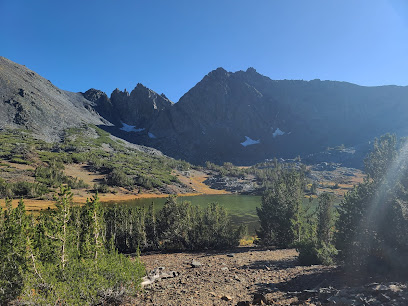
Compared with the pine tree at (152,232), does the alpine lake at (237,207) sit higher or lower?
lower

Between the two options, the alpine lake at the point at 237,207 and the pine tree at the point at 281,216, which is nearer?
the pine tree at the point at 281,216

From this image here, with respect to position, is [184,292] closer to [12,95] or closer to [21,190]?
[21,190]

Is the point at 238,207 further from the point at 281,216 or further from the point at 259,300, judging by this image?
the point at 259,300

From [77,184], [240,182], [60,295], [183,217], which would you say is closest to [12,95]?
[77,184]

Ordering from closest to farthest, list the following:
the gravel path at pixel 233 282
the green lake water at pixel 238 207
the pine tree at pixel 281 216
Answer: the gravel path at pixel 233 282 → the pine tree at pixel 281 216 → the green lake water at pixel 238 207

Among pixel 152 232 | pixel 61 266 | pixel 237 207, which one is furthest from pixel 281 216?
pixel 237 207

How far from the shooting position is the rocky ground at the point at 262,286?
9883mm

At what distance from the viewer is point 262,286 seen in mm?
13438

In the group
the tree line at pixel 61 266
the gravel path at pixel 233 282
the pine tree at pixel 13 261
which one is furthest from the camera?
the gravel path at pixel 233 282

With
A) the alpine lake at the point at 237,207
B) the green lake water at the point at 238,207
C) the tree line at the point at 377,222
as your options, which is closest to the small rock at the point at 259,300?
the tree line at the point at 377,222

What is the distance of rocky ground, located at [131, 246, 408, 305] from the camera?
9.88 meters

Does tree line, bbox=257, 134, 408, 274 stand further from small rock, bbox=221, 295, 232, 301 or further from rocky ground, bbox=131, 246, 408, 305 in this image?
small rock, bbox=221, 295, 232, 301

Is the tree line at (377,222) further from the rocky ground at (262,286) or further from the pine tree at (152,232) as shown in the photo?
the pine tree at (152,232)

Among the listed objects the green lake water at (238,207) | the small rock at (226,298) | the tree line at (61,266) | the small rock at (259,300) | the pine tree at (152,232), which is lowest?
the green lake water at (238,207)
